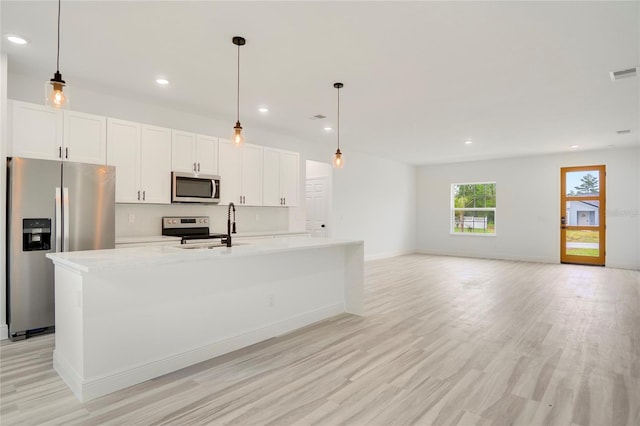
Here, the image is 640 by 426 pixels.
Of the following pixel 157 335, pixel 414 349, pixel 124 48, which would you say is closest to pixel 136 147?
pixel 124 48

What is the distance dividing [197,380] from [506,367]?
93.5 inches

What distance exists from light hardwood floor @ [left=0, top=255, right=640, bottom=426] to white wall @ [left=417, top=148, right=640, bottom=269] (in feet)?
14.9

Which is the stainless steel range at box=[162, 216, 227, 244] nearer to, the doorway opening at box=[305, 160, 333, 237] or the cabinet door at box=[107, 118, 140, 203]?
the cabinet door at box=[107, 118, 140, 203]

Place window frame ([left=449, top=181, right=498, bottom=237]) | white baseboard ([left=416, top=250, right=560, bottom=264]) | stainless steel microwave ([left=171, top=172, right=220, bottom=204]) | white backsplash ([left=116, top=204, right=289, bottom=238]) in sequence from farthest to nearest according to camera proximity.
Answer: window frame ([left=449, top=181, right=498, bottom=237]) < white baseboard ([left=416, top=250, right=560, bottom=264]) < stainless steel microwave ([left=171, top=172, right=220, bottom=204]) < white backsplash ([left=116, top=204, right=289, bottom=238])

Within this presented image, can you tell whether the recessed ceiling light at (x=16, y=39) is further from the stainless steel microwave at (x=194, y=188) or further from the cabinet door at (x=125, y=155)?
the stainless steel microwave at (x=194, y=188)

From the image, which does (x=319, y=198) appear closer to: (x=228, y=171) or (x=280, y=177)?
(x=280, y=177)

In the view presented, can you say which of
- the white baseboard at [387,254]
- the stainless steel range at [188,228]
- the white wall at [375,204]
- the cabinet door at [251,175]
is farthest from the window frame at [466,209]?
the stainless steel range at [188,228]

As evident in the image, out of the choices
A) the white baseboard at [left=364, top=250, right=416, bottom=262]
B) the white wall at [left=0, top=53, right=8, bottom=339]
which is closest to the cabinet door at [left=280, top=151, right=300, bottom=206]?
the white baseboard at [left=364, top=250, right=416, bottom=262]

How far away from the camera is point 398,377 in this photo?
2629 mm

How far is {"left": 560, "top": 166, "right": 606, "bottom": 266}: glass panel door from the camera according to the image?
8.08 metres

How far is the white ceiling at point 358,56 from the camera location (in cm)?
263

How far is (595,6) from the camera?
2512 millimetres

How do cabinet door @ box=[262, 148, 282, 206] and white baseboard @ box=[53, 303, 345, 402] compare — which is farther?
cabinet door @ box=[262, 148, 282, 206]

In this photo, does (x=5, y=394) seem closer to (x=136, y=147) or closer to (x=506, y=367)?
(x=136, y=147)
